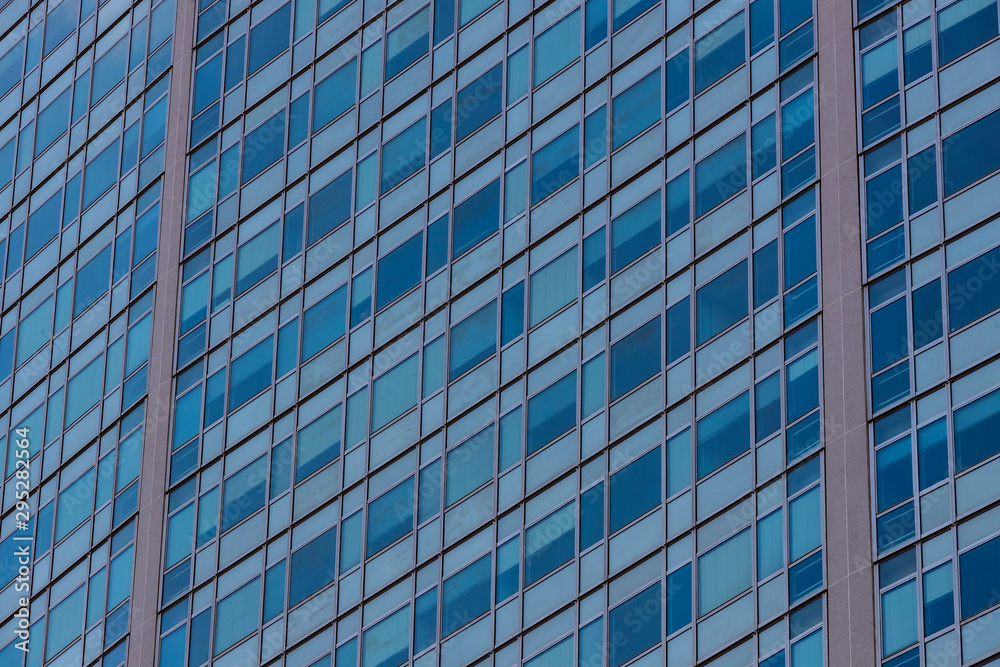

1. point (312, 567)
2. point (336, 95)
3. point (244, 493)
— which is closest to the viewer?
point (312, 567)

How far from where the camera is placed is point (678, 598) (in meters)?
53.2

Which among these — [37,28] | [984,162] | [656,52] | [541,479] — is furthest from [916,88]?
[37,28]

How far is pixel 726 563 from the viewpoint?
173ft

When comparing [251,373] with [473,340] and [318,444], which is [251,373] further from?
[473,340]

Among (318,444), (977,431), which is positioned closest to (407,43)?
(318,444)

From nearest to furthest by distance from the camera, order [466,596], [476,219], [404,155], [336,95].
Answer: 1. [466,596]
2. [476,219]
3. [404,155]
4. [336,95]

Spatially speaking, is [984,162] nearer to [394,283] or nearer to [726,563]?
[726,563]

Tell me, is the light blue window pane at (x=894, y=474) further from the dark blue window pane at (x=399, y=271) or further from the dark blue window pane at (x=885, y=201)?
the dark blue window pane at (x=399, y=271)

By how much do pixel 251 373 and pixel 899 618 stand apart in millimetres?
20340

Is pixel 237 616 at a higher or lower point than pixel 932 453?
higher

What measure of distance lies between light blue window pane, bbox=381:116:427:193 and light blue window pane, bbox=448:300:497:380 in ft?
16.2

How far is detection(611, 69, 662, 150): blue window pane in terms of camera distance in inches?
2306

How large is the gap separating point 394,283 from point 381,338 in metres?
1.42

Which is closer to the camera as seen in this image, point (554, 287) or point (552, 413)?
point (552, 413)
